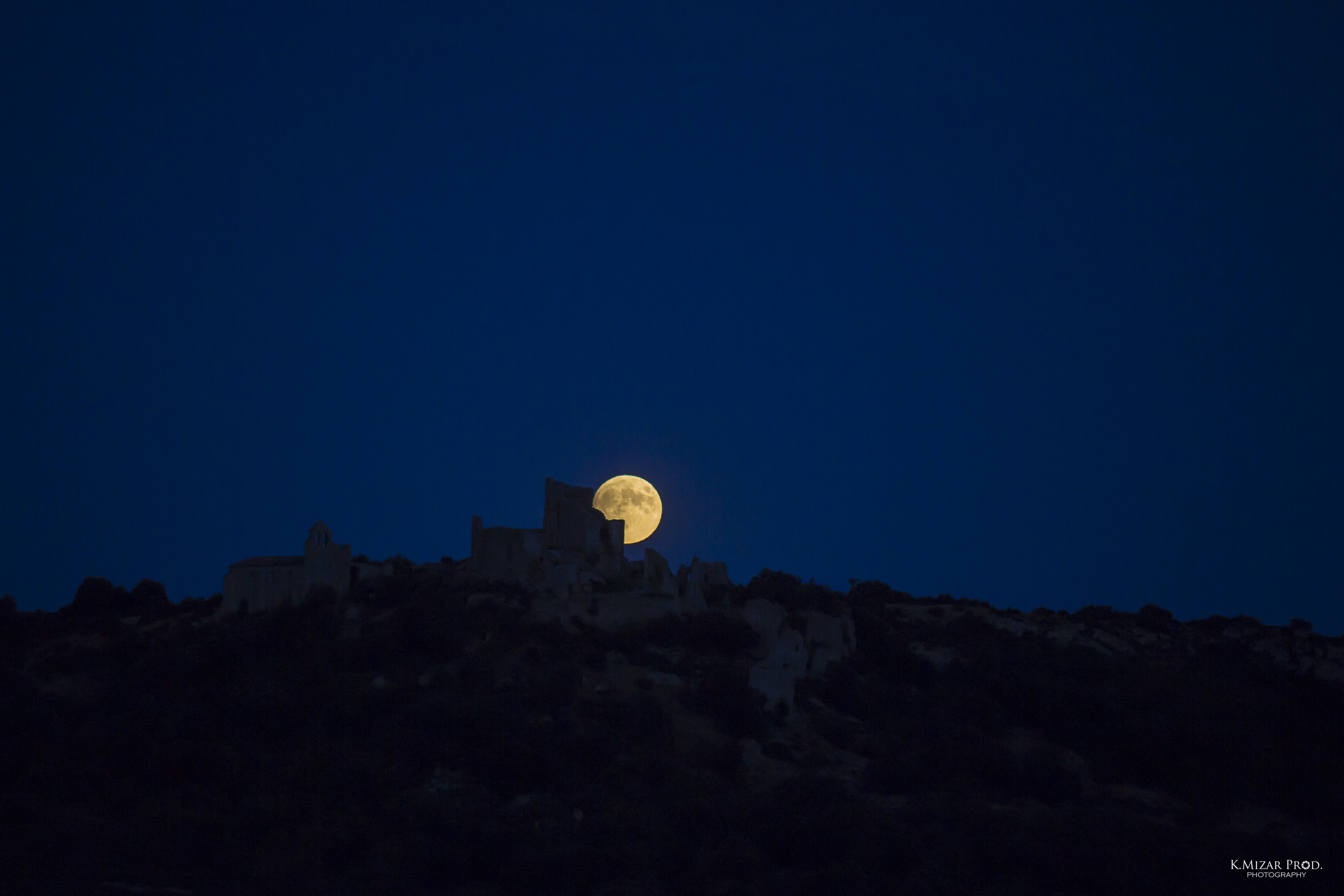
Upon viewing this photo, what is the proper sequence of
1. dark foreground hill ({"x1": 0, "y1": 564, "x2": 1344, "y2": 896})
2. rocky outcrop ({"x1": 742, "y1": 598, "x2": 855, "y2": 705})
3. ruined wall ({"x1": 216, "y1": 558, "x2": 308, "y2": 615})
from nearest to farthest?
dark foreground hill ({"x1": 0, "y1": 564, "x2": 1344, "y2": 896}) → rocky outcrop ({"x1": 742, "y1": 598, "x2": 855, "y2": 705}) → ruined wall ({"x1": 216, "y1": 558, "x2": 308, "y2": 615})

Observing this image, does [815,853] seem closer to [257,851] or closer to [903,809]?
[903,809]

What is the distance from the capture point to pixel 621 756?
29219mm

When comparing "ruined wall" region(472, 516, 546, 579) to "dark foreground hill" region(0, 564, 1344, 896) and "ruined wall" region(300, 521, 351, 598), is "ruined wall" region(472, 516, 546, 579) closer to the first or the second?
"dark foreground hill" region(0, 564, 1344, 896)

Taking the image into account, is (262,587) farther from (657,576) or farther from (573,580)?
(657,576)

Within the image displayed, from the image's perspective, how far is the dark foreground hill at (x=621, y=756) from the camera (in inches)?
888

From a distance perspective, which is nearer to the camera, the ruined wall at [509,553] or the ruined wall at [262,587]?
the ruined wall at [262,587]

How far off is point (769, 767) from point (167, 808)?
15.2 meters

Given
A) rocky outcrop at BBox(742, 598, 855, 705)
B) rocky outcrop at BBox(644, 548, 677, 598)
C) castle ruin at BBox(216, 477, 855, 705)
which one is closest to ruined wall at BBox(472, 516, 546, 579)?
castle ruin at BBox(216, 477, 855, 705)

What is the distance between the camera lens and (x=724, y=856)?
22906mm

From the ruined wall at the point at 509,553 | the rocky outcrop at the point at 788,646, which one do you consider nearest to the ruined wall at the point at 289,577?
the ruined wall at the point at 509,553

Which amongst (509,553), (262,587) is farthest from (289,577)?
(509,553)

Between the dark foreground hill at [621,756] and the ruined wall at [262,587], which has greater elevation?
the ruined wall at [262,587]

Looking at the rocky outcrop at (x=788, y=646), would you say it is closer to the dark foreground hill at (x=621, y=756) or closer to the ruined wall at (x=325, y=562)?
the dark foreground hill at (x=621, y=756)

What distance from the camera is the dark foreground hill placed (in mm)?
22547
